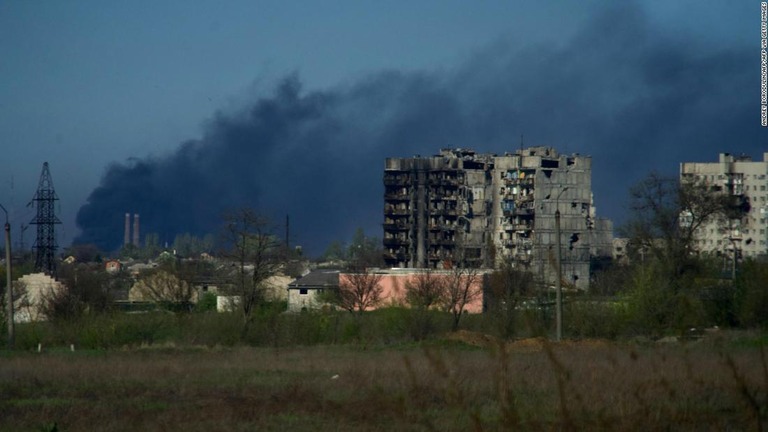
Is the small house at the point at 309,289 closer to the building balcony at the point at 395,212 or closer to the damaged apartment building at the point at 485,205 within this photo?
the damaged apartment building at the point at 485,205

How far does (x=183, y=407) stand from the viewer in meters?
15.6

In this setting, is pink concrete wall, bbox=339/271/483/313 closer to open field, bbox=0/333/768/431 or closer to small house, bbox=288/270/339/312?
small house, bbox=288/270/339/312

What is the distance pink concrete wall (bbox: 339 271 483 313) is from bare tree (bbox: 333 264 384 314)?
0.40 meters

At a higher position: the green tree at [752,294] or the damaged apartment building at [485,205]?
the damaged apartment building at [485,205]

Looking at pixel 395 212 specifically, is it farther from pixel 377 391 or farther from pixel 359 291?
pixel 377 391

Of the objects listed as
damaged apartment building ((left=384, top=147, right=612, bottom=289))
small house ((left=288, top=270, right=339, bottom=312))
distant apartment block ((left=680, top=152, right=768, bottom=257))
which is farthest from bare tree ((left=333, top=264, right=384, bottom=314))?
distant apartment block ((left=680, top=152, right=768, bottom=257))

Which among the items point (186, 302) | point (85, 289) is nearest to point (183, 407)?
point (85, 289)

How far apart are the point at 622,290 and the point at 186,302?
21.8 metres

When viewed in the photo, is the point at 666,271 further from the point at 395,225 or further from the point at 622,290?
the point at 395,225

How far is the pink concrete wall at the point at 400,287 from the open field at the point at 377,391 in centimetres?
2317

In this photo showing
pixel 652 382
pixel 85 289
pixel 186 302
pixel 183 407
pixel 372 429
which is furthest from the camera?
pixel 186 302

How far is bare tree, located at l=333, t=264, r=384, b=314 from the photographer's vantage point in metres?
55.2

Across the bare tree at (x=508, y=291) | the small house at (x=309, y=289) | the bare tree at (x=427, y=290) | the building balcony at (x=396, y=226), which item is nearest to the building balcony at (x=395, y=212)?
the building balcony at (x=396, y=226)

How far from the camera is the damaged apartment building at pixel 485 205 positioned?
86.1 meters
